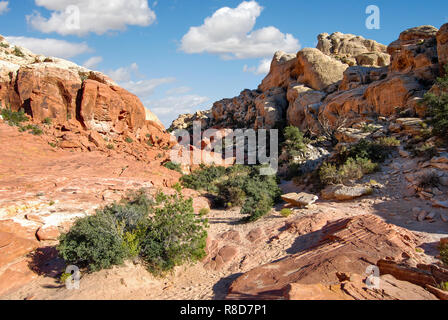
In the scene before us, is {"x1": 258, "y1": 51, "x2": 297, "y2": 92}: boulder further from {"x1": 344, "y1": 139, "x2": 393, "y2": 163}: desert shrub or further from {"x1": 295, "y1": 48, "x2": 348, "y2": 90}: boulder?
{"x1": 344, "y1": 139, "x2": 393, "y2": 163}: desert shrub

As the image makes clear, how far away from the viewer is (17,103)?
18.9 m

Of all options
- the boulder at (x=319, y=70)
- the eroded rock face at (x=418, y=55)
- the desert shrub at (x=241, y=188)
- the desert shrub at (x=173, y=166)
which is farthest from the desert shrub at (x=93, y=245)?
the boulder at (x=319, y=70)

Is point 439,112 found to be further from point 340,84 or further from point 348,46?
point 348,46

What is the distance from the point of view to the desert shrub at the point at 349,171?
40.2 ft

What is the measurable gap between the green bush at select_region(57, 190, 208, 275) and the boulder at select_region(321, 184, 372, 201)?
650cm

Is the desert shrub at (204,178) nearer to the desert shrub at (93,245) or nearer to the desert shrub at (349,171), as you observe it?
the desert shrub at (349,171)

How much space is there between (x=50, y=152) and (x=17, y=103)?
23.8ft

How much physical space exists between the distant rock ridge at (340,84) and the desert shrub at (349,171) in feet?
22.7

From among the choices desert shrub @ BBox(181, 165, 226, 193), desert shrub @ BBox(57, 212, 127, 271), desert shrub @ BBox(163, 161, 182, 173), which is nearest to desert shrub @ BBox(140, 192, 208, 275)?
desert shrub @ BBox(57, 212, 127, 271)

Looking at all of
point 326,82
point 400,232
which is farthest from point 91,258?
point 326,82

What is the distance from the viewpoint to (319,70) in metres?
27.4
